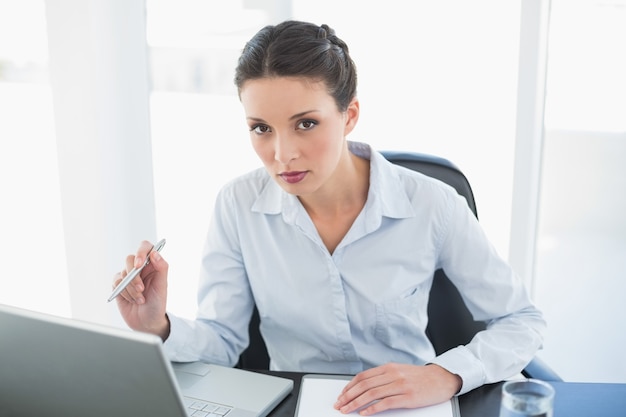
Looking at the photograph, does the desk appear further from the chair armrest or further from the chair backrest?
the chair backrest

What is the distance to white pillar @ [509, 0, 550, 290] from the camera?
74.8 inches

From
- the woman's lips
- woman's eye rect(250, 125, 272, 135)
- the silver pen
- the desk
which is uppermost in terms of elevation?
woman's eye rect(250, 125, 272, 135)

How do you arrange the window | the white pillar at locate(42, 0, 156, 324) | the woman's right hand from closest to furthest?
1. the woman's right hand
2. the white pillar at locate(42, 0, 156, 324)
3. the window

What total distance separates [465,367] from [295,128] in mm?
511

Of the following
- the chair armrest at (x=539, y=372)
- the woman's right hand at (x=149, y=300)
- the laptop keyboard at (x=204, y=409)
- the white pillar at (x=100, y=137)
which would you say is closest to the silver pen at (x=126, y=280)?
the woman's right hand at (x=149, y=300)

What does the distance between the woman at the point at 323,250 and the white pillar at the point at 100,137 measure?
80 centimetres

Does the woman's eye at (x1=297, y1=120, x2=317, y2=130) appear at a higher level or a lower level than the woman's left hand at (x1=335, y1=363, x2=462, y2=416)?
higher

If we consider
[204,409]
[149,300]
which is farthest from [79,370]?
[149,300]

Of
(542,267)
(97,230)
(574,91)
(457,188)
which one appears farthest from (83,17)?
(542,267)

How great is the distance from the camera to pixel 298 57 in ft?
4.03

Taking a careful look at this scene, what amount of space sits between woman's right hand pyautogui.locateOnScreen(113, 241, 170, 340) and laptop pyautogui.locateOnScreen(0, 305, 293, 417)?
33 cm

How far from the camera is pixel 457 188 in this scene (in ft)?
4.82

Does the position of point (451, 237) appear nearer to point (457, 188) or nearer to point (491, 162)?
point (457, 188)

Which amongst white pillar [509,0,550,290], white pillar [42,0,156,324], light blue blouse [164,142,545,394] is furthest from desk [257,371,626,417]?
white pillar [42,0,156,324]
